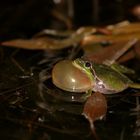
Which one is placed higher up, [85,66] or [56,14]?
[56,14]

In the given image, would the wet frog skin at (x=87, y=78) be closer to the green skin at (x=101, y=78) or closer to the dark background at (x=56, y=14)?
the green skin at (x=101, y=78)

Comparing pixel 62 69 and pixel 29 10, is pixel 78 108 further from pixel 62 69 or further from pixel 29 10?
pixel 29 10

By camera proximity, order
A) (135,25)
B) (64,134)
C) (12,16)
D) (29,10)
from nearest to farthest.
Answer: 1. (64,134)
2. (135,25)
3. (12,16)
4. (29,10)

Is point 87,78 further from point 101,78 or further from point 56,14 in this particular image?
point 56,14

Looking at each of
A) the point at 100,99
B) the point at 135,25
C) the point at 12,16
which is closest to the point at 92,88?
the point at 100,99

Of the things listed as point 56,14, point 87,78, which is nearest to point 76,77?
point 87,78

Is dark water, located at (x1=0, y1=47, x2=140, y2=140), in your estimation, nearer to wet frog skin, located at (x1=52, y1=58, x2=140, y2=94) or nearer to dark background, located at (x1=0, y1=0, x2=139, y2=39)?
wet frog skin, located at (x1=52, y1=58, x2=140, y2=94)

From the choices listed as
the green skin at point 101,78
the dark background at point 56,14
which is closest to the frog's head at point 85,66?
the green skin at point 101,78
